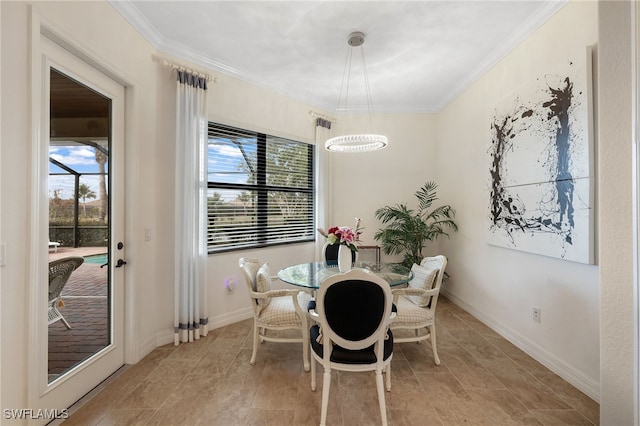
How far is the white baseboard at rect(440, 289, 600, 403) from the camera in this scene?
2.01 metres

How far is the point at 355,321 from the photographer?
1.69 metres

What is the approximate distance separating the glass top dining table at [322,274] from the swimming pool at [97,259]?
1.45 meters

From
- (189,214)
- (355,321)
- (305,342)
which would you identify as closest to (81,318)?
(189,214)

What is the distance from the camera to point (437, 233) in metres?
4.13

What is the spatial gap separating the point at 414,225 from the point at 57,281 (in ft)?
12.6

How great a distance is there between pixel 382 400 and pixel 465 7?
10.1 feet

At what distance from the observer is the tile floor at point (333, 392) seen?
1.80m

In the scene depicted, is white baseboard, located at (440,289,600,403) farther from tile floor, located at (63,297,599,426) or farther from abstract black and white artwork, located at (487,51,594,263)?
abstract black and white artwork, located at (487,51,594,263)
